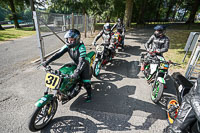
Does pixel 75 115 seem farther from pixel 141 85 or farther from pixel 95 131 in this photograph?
pixel 141 85

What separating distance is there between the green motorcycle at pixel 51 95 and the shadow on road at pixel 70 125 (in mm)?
152

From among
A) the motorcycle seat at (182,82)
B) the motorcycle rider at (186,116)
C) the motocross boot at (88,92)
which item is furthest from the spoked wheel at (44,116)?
the motorcycle seat at (182,82)

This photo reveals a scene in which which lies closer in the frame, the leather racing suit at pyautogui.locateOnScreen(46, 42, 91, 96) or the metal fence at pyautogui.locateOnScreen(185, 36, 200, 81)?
the leather racing suit at pyautogui.locateOnScreen(46, 42, 91, 96)

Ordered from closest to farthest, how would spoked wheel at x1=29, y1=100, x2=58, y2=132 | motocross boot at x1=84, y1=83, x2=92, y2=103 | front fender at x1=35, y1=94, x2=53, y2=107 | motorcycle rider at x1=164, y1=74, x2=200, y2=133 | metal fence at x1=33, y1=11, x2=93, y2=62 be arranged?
motorcycle rider at x1=164, y1=74, x2=200, y2=133
front fender at x1=35, y1=94, x2=53, y2=107
spoked wheel at x1=29, y1=100, x2=58, y2=132
motocross boot at x1=84, y1=83, x2=92, y2=103
metal fence at x1=33, y1=11, x2=93, y2=62

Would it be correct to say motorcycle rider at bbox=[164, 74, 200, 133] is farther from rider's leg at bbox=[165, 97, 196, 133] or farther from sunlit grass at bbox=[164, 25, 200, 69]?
sunlit grass at bbox=[164, 25, 200, 69]

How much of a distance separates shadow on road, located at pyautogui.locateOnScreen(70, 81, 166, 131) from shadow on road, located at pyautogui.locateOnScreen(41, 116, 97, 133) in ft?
0.67

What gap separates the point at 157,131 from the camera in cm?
276

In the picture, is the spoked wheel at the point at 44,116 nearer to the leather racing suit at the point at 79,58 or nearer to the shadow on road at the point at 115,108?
the shadow on road at the point at 115,108

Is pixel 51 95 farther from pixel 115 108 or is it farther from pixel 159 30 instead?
pixel 159 30

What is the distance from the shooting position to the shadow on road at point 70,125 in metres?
2.68

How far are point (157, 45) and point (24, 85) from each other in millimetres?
5337

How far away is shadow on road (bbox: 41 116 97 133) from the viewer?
8.80 ft

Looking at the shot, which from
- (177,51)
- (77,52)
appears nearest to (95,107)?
(77,52)

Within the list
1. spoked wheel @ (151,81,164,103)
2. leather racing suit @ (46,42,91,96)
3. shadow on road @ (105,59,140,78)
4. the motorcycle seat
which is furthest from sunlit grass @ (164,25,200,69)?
leather racing suit @ (46,42,91,96)
